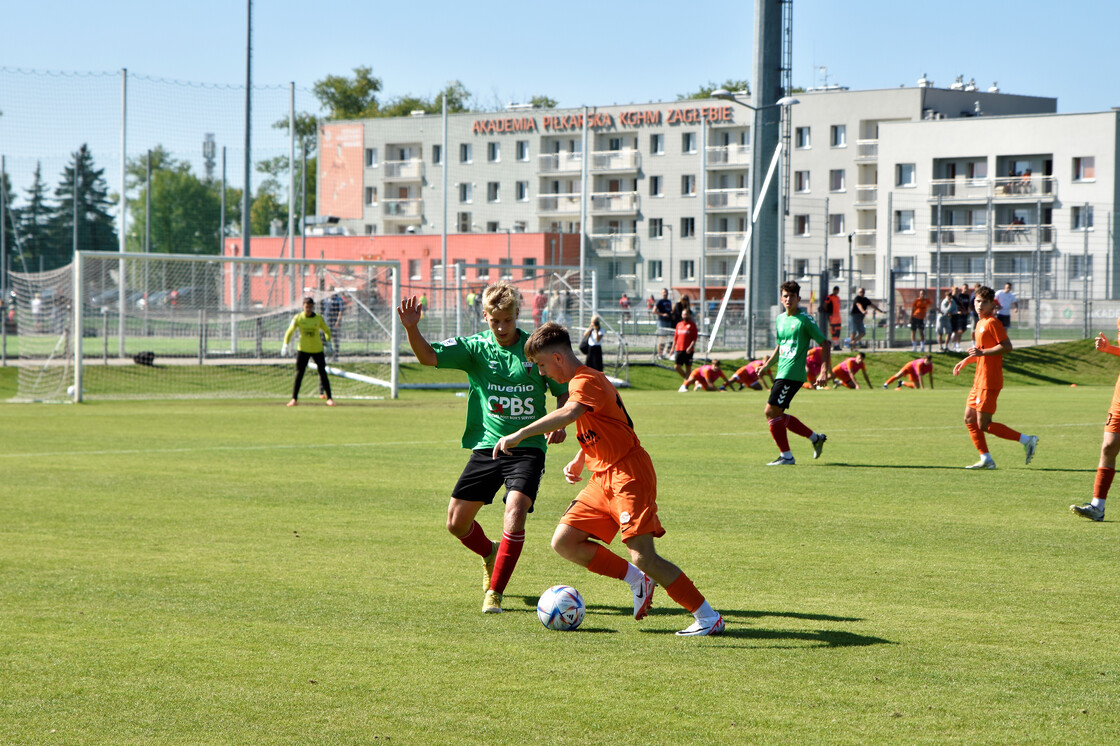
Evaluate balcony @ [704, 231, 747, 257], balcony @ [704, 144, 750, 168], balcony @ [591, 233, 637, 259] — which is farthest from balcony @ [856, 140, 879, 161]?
balcony @ [591, 233, 637, 259]

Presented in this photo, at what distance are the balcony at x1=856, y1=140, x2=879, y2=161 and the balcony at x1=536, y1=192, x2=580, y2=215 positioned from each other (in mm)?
16912

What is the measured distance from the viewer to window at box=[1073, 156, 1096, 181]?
6369 cm

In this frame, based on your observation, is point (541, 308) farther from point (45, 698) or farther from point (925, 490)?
point (45, 698)

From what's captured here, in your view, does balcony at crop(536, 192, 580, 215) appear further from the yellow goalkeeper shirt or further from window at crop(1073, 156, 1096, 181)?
the yellow goalkeeper shirt

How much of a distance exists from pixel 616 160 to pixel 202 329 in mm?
49515

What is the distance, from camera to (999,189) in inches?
2601

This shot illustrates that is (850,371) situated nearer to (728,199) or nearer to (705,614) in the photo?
(705,614)

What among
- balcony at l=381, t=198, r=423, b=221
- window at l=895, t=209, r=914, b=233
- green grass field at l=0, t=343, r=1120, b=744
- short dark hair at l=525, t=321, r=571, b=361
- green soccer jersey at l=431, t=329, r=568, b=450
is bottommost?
green grass field at l=0, t=343, r=1120, b=744

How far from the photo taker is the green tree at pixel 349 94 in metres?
100

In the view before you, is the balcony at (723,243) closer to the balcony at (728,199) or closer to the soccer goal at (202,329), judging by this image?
the balcony at (728,199)

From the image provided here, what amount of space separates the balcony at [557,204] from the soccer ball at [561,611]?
236ft

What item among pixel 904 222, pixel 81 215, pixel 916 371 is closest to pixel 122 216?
pixel 81 215

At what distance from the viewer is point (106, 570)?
8211 millimetres

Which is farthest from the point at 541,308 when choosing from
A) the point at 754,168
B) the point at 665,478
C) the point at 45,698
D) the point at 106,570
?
the point at 45,698
